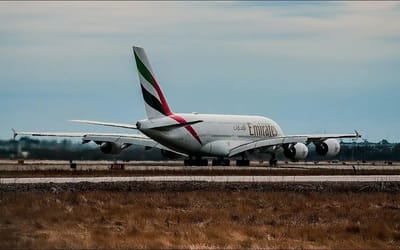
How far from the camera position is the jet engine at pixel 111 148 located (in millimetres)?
79562

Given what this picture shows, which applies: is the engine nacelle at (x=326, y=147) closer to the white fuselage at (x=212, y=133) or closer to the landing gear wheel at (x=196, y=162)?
the white fuselage at (x=212, y=133)

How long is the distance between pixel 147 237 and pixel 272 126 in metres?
62.5

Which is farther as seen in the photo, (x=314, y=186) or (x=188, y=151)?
(x=188, y=151)

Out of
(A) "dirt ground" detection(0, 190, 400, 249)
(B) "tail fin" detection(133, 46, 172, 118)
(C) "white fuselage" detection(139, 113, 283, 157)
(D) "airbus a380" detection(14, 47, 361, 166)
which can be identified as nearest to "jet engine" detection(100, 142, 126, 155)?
(D) "airbus a380" detection(14, 47, 361, 166)

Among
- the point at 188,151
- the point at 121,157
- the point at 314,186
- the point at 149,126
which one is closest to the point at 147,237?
the point at 314,186

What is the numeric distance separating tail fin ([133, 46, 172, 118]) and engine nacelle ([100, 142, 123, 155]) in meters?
8.13

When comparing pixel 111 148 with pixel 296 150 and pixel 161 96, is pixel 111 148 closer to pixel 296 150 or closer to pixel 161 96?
pixel 161 96

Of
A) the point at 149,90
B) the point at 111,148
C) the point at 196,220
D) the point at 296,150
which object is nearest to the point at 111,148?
the point at 111,148

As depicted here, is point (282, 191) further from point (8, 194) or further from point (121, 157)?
point (121, 157)

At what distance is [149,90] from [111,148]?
9432mm

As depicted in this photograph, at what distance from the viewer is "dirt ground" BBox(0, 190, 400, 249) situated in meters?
23.7

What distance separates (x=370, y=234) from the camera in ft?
89.0

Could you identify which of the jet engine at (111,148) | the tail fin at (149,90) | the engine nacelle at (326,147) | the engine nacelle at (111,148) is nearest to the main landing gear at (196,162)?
the jet engine at (111,148)

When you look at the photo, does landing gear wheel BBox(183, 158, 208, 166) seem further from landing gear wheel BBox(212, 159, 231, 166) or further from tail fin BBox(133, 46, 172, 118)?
tail fin BBox(133, 46, 172, 118)
